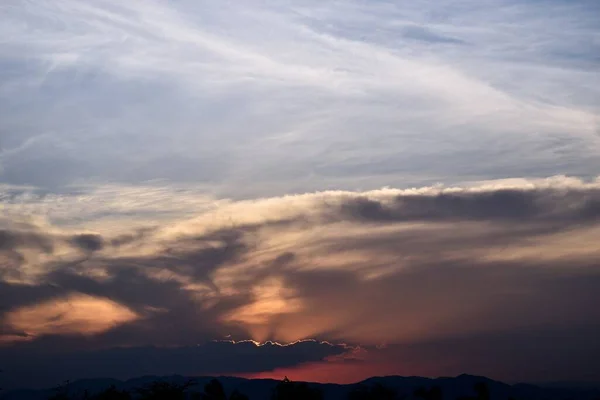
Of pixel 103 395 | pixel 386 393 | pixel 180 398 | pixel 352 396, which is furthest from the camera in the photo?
pixel 352 396

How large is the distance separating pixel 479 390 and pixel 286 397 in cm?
2707

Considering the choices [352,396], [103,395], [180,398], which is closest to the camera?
[180,398]

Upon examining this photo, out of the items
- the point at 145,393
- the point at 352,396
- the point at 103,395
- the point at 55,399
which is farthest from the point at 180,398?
the point at 352,396

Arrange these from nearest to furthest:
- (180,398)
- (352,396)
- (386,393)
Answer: (180,398), (386,393), (352,396)

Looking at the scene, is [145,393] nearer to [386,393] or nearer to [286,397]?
[286,397]

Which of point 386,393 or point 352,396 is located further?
point 352,396

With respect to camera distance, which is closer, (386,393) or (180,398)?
(180,398)

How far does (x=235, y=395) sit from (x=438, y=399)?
32273 mm

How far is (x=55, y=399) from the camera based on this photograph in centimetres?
12238

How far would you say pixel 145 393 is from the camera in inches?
4048

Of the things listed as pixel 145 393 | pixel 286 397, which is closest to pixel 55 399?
pixel 145 393

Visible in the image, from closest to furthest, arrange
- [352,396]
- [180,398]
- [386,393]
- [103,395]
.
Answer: [180,398], [103,395], [386,393], [352,396]

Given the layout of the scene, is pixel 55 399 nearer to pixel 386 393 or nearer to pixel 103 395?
pixel 103 395

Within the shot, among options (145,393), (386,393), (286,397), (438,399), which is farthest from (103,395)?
(438,399)
